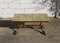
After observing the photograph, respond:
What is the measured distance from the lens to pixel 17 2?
7246 mm

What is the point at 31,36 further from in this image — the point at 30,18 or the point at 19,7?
the point at 19,7

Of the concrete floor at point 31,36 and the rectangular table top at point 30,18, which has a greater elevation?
the rectangular table top at point 30,18

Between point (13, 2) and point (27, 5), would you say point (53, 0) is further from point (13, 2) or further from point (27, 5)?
point (13, 2)

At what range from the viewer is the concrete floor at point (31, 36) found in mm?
5968

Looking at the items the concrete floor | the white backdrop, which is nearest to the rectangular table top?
the concrete floor

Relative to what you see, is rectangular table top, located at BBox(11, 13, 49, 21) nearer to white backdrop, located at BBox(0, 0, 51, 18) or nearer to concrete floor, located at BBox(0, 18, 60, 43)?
concrete floor, located at BBox(0, 18, 60, 43)

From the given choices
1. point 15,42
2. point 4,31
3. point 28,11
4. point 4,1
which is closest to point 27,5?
point 28,11

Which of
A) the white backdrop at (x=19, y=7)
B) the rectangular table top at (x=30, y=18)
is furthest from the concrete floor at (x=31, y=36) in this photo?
the white backdrop at (x=19, y=7)

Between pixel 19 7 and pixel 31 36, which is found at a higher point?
pixel 19 7

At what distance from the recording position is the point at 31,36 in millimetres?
6215

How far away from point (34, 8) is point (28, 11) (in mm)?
260

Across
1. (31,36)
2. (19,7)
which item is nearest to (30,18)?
(31,36)

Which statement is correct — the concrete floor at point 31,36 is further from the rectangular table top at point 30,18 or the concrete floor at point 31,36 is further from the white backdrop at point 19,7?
the white backdrop at point 19,7

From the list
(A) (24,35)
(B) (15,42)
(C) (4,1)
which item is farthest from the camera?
(C) (4,1)
